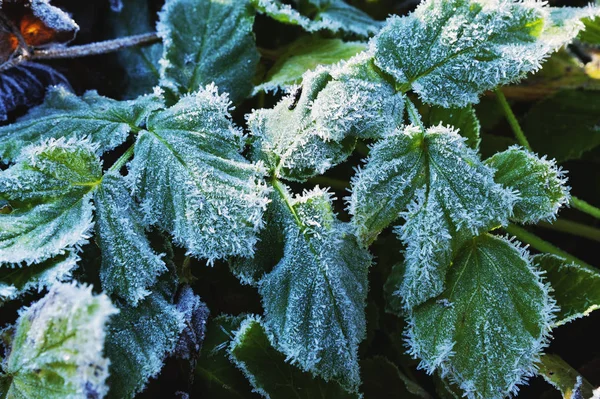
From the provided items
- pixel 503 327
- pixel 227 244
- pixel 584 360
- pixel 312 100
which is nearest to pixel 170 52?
pixel 312 100

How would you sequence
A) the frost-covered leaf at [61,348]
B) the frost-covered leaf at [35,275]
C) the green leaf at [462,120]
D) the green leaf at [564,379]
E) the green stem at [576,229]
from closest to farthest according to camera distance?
1. the frost-covered leaf at [61,348]
2. the frost-covered leaf at [35,275]
3. the green leaf at [564,379]
4. the green leaf at [462,120]
5. the green stem at [576,229]

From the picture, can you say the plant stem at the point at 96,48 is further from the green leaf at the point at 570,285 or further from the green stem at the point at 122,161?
the green leaf at the point at 570,285

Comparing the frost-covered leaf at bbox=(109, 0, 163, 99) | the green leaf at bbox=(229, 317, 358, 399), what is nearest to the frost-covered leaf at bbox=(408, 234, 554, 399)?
the green leaf at bbox=(229, 317, 358, 399)

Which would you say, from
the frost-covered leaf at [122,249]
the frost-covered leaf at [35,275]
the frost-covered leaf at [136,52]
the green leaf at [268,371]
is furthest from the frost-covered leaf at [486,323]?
the frost-covered leaf at [136,52]

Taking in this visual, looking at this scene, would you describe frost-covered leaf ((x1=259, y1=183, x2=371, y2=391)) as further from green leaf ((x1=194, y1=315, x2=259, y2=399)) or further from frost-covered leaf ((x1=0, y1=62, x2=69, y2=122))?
frost-covered leaf ((x1=0, y1=62, x2=69, y2=122))

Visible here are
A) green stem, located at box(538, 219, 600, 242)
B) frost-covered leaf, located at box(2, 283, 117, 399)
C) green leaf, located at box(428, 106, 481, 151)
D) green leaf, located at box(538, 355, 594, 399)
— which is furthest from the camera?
green stem, located at box(538, 219, 600, 242)

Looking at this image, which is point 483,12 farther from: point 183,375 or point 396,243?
point 183,375
